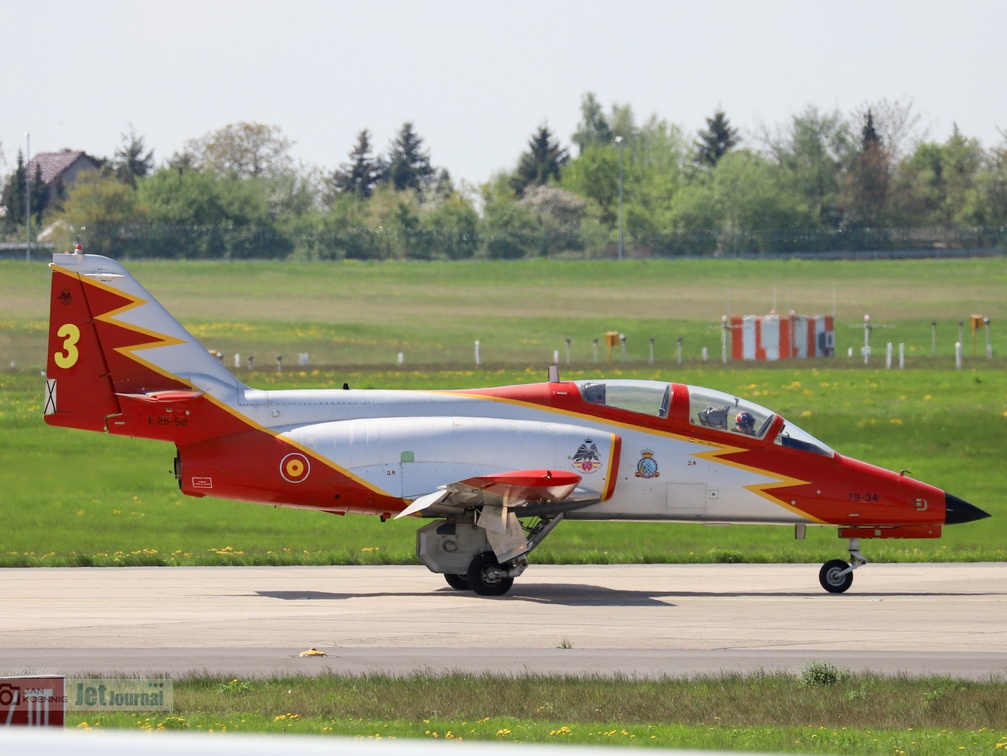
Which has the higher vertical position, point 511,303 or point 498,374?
point 511,303

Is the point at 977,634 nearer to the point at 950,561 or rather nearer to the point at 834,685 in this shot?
the point at 834,685

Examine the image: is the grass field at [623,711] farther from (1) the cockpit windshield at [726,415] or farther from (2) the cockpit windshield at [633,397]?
(2) the cockpit windshield at [633,397]

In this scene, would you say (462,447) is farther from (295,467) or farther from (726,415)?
(726,415)

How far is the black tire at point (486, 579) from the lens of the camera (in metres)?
17.6

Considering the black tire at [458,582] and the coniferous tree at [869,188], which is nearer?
the black tire at [458,582]

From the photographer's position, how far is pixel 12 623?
1496 centimetres

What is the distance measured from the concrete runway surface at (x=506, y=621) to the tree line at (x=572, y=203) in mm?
76020

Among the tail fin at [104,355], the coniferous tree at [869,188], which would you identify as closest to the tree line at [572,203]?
the coniferous tree at [869,188]

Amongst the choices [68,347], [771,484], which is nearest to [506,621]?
[771,484]

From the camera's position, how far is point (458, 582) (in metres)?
18.2

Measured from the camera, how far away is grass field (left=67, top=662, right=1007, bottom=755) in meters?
9.88

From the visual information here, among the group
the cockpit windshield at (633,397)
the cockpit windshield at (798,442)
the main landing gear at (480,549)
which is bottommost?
the main landing gear at (480,549)

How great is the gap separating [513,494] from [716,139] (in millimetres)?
134190

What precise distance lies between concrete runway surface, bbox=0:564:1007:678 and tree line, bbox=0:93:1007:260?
76.0 metres
